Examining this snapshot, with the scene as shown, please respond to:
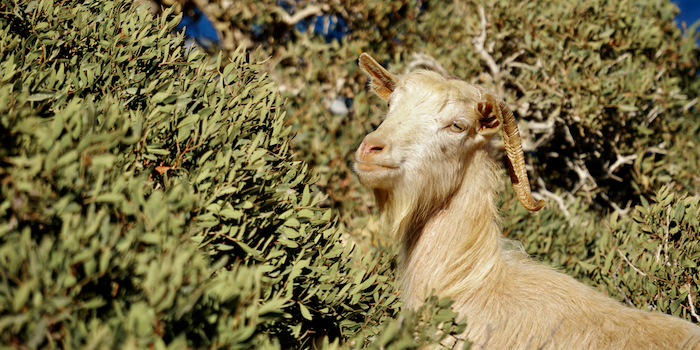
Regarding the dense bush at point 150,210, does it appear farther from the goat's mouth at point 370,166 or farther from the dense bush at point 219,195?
the goat's mouth at point 370,166

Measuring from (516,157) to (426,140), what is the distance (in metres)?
0.75

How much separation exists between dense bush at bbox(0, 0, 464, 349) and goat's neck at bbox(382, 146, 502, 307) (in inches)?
18.1

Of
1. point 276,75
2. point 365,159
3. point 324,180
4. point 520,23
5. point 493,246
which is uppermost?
point 520,23

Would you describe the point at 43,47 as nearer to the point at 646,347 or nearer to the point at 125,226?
the point at 125,226

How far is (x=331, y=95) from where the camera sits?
239 inches

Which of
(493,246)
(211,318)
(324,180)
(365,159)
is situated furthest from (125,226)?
(324,180)

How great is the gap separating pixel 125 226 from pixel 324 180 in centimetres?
371

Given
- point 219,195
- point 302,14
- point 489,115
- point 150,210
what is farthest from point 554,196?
point 150,210

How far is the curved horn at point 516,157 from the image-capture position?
331cm

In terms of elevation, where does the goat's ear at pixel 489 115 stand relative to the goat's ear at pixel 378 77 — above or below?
above

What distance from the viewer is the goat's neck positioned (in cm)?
313

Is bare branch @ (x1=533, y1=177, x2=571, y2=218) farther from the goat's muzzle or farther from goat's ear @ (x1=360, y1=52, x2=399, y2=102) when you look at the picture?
the goat's muzzle

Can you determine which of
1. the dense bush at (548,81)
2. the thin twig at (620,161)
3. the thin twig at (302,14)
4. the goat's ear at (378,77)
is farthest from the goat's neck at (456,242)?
the thin twig at (302,14)

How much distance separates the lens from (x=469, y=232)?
125 inches
